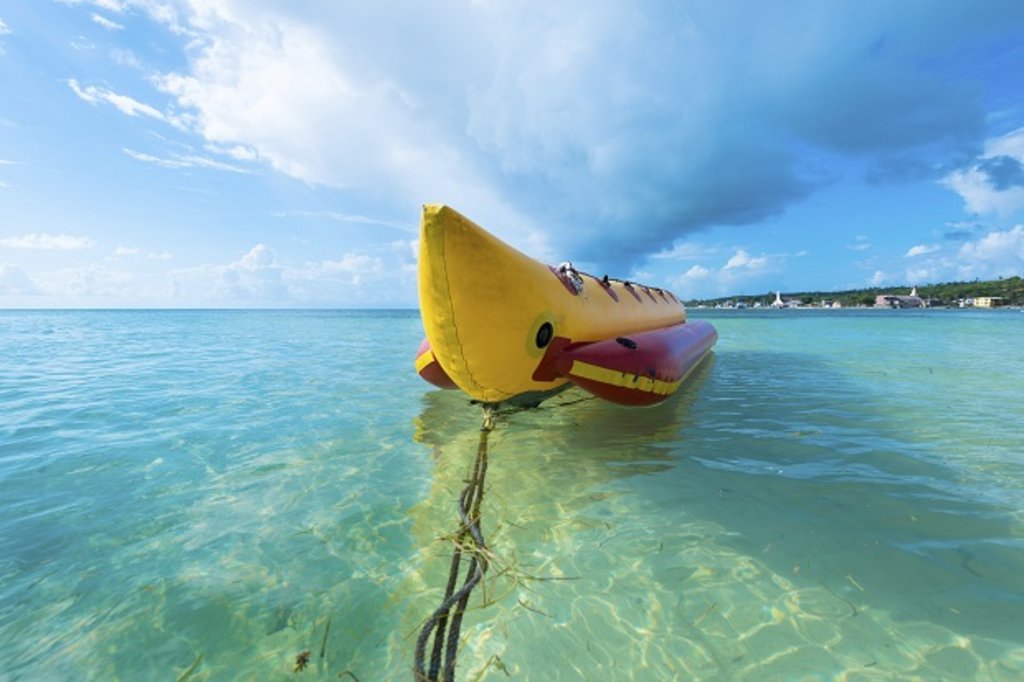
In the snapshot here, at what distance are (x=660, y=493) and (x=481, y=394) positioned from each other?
80.8 inches

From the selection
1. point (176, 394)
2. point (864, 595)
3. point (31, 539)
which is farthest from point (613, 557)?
point (176, 394)

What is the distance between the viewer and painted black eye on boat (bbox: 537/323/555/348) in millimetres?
4809

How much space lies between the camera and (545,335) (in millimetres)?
4879

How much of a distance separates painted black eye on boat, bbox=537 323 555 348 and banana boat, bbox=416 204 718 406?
0.04ft

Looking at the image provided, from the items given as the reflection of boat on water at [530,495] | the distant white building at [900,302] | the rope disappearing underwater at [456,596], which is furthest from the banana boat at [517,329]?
the distant white building at [900,302]

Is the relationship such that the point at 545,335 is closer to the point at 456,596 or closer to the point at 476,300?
the point at 476,300

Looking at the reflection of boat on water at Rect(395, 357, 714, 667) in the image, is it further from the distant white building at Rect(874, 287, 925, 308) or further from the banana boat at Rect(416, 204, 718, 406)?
the distant white building at Rect(874, 287, 925, 308)

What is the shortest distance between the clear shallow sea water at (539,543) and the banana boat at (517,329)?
2.37ft

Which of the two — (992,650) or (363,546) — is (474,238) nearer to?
(363,546)

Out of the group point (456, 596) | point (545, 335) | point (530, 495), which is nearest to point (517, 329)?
point (545, 335)

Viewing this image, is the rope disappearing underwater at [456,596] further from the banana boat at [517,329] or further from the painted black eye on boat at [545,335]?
the painted black eye on boat at [545,335]

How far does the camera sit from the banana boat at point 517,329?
401cm

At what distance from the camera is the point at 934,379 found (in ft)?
28.9

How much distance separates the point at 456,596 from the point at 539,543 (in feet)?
3.07
